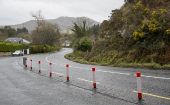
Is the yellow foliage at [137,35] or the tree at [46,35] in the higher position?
the tree at [46,35]

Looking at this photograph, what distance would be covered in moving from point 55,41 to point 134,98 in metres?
117

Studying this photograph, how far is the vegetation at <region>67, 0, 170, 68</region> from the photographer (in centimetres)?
2618

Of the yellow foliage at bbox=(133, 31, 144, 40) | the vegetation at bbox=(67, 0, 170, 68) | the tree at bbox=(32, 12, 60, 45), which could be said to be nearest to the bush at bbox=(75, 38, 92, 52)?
the vegetation at bbox=(67, 0, 170, 68)

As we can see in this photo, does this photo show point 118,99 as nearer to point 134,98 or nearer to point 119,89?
point 134,98

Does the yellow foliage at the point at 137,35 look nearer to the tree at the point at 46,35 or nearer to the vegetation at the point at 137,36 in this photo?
the vegetation at the point at 137,36

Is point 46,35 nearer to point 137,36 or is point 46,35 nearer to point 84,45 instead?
point 84,45

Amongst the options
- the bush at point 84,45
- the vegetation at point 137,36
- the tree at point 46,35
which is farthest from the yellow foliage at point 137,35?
the tree at point 46,35

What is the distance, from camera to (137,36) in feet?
94.0

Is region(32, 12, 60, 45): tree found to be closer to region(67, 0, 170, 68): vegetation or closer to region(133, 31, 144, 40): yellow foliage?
region(67, 0, 170, 68): vegetation

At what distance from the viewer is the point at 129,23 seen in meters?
32.5

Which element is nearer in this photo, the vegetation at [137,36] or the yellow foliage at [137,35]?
the vegetation at [137,36]

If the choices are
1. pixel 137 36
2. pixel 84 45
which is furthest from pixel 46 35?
pixel 137 36

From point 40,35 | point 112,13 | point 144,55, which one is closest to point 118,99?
point 144,55

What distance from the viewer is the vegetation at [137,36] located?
85.9 feet
